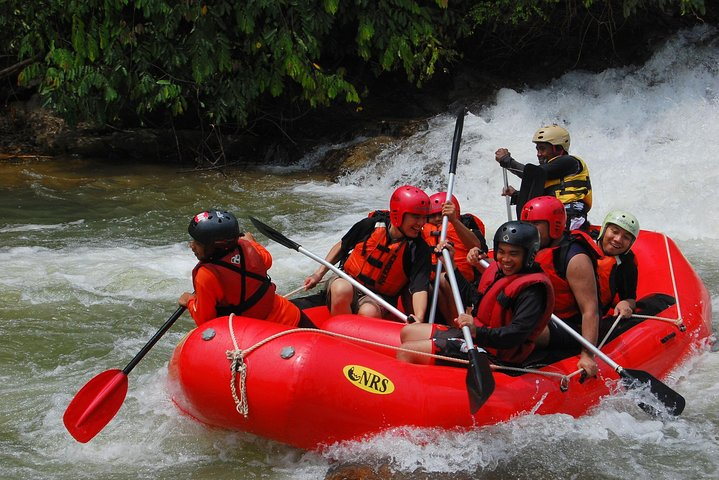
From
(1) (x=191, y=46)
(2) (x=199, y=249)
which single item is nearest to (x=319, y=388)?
(2) (x=199, y=249)

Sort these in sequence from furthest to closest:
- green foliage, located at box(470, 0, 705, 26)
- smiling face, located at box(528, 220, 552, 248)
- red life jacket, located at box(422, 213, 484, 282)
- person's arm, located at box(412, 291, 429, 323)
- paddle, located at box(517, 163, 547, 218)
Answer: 1. green foliage, located at box(470, 0, 705, 26)
2. paddle, located at box(517, 163, 547, 218)
3. red life jacket, located at box(422, 213, 484, 282)
4. person's arm, located at box(412, 291, 429, 323)
5. smiling face, located at box(528, 220, 552, 248)

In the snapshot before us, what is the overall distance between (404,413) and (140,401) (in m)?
1.64

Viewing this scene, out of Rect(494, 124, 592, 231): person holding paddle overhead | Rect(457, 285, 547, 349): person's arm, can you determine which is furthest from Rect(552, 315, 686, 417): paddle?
Rect(494, 124, 592, 231): person holding paddle overhead

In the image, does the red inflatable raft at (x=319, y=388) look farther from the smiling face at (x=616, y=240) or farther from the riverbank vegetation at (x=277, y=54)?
the riverbank vegetation at (x=277, y=54)

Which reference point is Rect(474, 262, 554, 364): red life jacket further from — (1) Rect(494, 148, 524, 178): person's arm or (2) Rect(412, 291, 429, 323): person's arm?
(1) Rect(494, 148, 524, 178): person's arm

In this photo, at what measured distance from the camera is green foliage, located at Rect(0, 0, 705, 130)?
9.29 m

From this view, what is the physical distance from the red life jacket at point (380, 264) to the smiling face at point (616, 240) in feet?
3.67

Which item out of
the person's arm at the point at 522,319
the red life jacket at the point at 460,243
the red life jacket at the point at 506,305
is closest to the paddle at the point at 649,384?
the red life jacket at the point at 506,305

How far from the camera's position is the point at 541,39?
1155cm

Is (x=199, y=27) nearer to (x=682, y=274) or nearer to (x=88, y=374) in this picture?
(x=88, y=374)

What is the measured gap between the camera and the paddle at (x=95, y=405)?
3.87m

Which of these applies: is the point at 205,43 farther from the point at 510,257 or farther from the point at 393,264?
the point at 510,257

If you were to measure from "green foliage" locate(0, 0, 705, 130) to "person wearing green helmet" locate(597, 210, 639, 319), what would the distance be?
553 cm

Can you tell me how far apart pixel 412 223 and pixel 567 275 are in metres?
0.90
